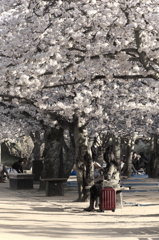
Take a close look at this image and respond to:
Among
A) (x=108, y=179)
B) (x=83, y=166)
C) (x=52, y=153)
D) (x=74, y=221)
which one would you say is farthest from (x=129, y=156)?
(x=74, y=221)

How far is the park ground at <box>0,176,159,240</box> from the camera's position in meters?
7.82

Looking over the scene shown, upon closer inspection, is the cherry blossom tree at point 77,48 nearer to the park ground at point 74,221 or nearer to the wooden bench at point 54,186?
the park ground at point 74,221

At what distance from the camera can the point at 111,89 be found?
16672 mm

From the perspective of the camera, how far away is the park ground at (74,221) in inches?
308

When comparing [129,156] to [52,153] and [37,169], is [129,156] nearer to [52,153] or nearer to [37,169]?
[37,169]

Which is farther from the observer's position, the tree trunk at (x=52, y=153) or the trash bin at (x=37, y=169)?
the trash bin at (x=37, y=169)

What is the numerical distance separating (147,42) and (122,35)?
2.76 feet

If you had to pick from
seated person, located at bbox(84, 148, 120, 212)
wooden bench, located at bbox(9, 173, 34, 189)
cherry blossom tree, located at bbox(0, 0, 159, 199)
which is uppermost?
cherry blossom tree, located at bbox(0, 0, 159, 199)

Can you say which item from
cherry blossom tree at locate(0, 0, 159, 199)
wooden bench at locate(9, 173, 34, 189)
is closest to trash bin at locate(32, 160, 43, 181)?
wooden bench at locate(9, 173, 34, 189)

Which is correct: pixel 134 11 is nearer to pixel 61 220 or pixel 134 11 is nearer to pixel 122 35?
pixel 122 35

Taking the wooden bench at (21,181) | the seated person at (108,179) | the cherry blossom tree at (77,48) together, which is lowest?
the wooden bench at (21,181)

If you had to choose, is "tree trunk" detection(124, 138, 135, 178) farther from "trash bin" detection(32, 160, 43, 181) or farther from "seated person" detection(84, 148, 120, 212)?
"seated person" detection(84, 148, 120, 212)

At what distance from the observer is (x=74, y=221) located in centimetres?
973

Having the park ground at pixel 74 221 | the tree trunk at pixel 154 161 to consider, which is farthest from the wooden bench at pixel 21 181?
the tree trunk at pixel 154 161
